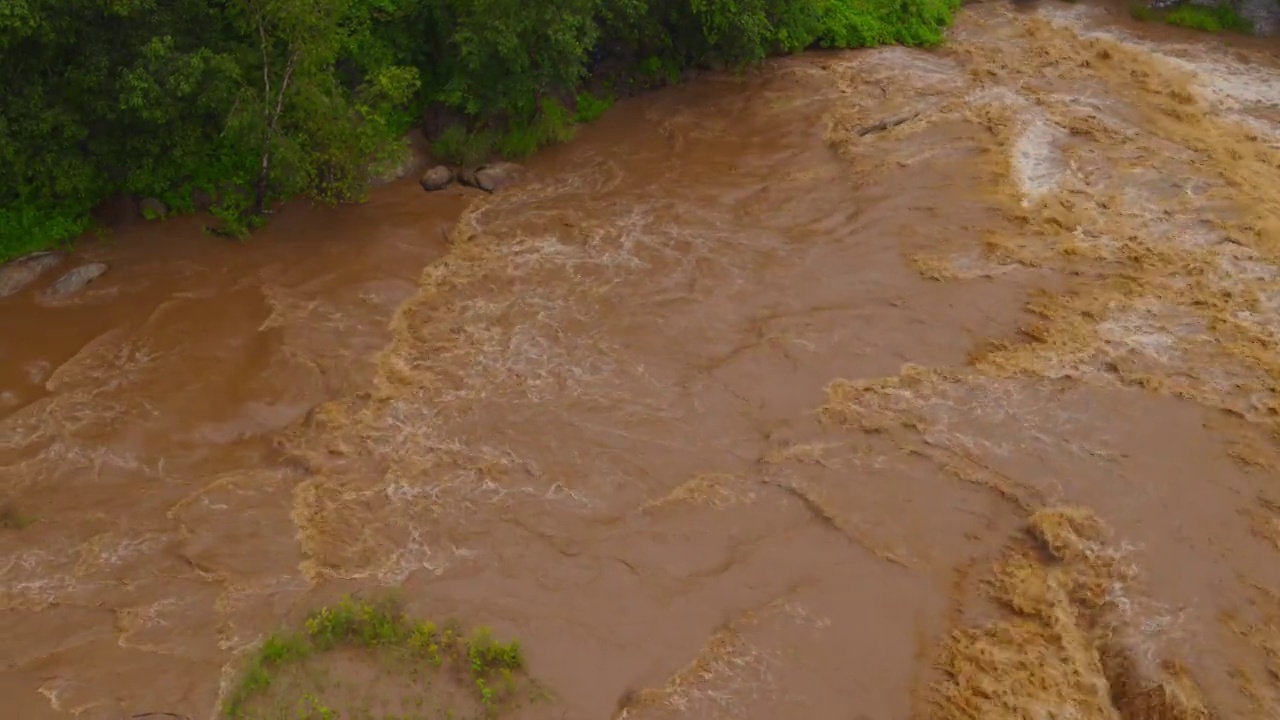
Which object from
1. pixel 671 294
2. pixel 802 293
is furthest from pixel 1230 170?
pixel 671 294

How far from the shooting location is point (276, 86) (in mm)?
15875

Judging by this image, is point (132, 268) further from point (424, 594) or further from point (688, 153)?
point (688, 153)

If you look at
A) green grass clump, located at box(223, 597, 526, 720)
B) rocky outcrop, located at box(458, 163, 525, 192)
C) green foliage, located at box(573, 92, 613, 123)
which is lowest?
green grass clump, located at box(223, 597, 526, 720)

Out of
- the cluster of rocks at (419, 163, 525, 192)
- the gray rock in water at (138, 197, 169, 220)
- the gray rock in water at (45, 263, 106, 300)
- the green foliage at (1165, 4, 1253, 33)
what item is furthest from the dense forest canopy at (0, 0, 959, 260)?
the green foliage at (1165, 4, 1253, 33)

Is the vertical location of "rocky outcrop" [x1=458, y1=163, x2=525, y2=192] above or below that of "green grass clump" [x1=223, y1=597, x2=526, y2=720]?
above

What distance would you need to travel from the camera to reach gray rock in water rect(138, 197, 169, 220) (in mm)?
16328

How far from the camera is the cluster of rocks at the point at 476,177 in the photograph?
18.0m

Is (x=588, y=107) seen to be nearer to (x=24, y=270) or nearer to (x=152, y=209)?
(x=152, y=209)

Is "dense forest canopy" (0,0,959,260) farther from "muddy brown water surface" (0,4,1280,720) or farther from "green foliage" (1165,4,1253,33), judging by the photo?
"green foliage" (1165,4,1253,33)

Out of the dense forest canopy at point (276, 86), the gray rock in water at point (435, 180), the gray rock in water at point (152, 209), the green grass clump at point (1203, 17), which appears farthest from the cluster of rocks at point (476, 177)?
the green grass clump at point (1203, 17)

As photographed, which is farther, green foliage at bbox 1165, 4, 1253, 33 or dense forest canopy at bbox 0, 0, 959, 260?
green foliage at bbox 1165, 4, 1253, 33

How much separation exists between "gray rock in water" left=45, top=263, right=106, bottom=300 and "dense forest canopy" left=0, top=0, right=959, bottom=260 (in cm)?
102

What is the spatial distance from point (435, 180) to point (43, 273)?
648cm

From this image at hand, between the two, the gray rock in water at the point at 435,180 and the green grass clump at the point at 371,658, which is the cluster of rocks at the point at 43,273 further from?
the green grass clump at the point at 371,658
